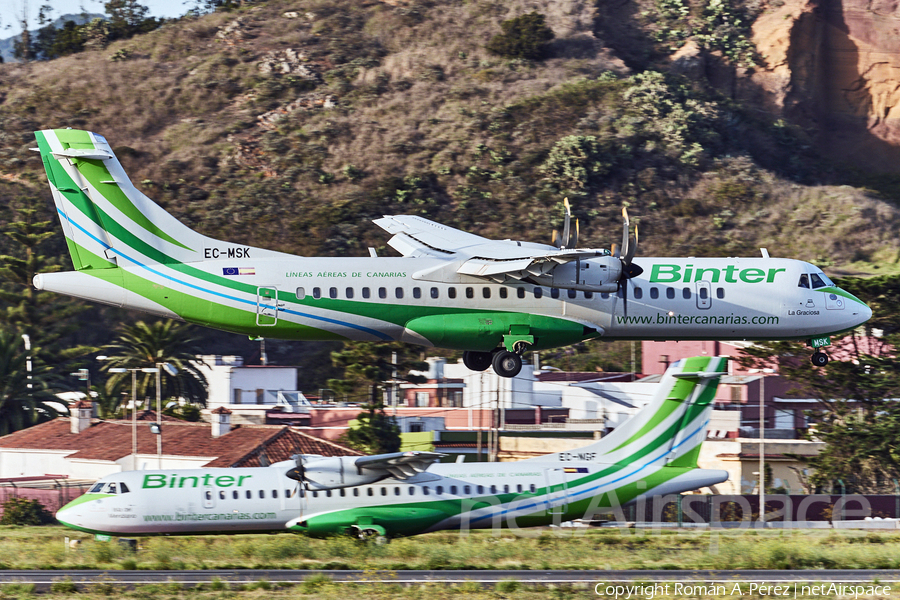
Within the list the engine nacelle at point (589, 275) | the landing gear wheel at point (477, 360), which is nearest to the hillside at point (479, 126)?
the landing gear wheel at point (477, 360)

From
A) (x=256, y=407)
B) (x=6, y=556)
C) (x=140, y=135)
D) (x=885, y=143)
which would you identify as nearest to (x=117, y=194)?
(x=6, y=556)

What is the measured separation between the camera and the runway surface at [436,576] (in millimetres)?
27859

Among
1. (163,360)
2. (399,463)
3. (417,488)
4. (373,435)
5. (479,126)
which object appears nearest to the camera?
(399,463)

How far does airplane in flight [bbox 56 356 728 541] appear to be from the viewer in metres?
31.9

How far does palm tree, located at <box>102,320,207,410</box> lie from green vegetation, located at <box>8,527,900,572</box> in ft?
135

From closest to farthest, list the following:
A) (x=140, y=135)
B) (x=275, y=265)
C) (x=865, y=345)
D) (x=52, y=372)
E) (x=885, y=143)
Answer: (x=275, y=265) → (x=865, y=345) → (x=52, y=372) → (x=140, y=135) → (x=885, y=143)

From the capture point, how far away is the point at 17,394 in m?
75.7

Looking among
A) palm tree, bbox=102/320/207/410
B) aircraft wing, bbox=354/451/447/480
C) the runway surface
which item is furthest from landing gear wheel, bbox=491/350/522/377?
palm tree, bbox=102/320/207/410

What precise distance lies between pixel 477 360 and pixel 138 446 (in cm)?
3148

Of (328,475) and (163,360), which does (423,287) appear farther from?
(163,360)

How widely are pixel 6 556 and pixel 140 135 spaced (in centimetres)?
9174

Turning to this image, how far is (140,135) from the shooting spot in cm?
11750

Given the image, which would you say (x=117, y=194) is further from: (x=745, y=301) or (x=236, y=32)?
(x=236, y=32)

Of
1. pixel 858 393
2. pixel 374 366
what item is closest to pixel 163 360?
pixel 374 366
